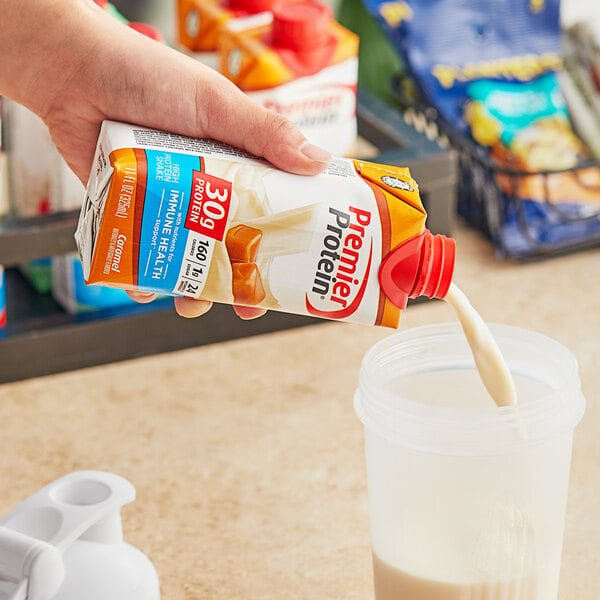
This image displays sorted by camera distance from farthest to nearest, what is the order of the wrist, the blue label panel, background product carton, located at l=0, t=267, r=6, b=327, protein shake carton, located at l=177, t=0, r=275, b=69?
protein shake carton, located at l=177, t=0, r=275, b=69 → background product carton, located at l=0, t=267, r=6, b=327 → the wrist → the blue label panel

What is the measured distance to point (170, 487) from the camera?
0.93m

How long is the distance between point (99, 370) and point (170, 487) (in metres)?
0.22

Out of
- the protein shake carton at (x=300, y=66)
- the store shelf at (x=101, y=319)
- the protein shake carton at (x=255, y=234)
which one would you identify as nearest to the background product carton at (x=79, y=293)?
the store shelf at (x=101, y=319)

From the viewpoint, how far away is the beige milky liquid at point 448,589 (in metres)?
0.71

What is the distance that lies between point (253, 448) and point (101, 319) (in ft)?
0.76

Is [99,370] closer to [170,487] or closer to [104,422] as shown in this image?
[104,422]

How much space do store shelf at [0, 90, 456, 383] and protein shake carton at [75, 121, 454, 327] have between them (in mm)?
379

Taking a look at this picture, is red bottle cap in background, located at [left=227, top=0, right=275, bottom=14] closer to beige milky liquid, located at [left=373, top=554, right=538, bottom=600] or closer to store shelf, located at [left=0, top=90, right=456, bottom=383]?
store shelf, located at [left=0, top=90, right=456, bottom=383]

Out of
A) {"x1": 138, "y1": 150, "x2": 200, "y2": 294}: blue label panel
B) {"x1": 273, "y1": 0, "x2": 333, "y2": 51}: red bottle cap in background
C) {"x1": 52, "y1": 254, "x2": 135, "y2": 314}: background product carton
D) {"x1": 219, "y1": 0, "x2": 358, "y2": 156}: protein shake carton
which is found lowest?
{"x1": 52, "y1": 254, "x2": 135, "y2": 314}: background product carton

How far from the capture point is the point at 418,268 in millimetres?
692

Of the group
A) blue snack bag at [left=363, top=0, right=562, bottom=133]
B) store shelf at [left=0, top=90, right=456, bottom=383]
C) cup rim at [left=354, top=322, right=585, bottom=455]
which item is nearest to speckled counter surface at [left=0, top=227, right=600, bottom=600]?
store shelf at [left=0, top=90, right=456, bottom=383]

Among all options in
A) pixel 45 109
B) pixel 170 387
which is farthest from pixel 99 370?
pixel 45 109

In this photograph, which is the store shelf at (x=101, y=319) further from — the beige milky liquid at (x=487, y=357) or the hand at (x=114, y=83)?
the beige milky liquid at (x=487, y=357)

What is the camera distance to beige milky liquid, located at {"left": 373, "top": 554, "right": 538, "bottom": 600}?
28.0 inches
